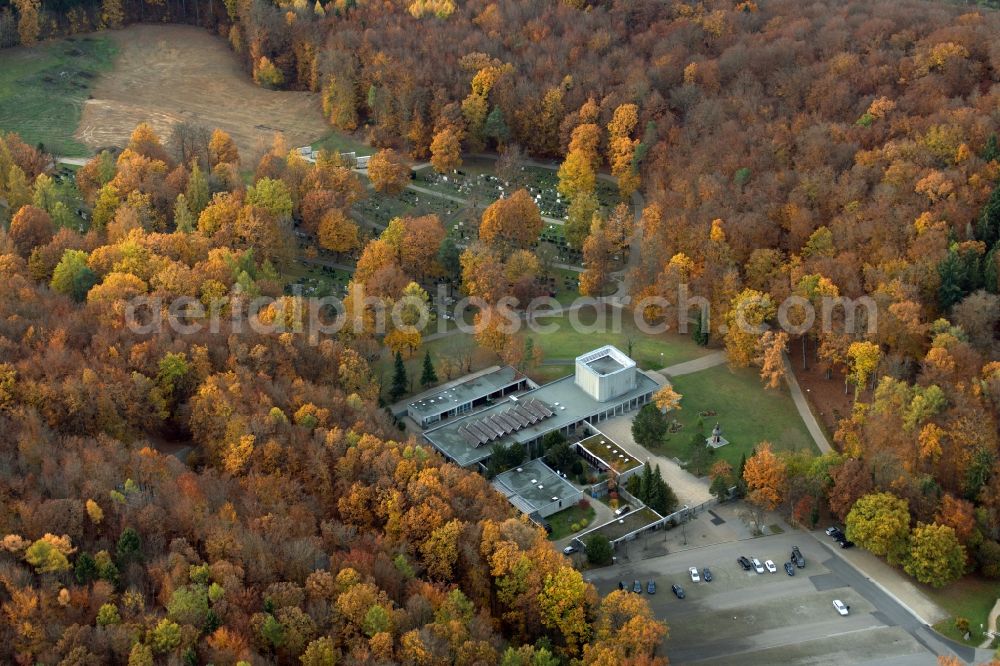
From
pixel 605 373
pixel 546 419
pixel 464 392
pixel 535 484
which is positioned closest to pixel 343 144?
pixel 464 392

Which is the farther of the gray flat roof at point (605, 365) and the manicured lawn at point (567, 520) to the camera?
the gray flat roof at point (605, 365)

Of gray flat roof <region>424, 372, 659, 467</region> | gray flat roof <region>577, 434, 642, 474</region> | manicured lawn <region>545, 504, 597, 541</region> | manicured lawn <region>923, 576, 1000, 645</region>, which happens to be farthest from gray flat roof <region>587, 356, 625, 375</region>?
manicured lawn <region>923, 576, 1000, 645</region>

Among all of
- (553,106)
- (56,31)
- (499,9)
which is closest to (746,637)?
(553,106)

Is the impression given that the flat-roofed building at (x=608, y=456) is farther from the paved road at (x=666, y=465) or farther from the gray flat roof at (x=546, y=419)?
the gray flat roof at (x=546, y=419)

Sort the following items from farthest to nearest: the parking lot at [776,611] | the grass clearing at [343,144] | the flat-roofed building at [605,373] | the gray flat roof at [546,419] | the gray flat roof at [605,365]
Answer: the grass clearing at [343,144] → the gray flat roof at [605,365] → the flat-roofed building at [605,373] → the gray flat roof at [546,419] → the parking lot at [776,611]

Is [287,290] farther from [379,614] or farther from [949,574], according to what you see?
[949,574]

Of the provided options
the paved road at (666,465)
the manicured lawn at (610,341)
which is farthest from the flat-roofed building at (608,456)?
the manicured lawn at (610,341)
